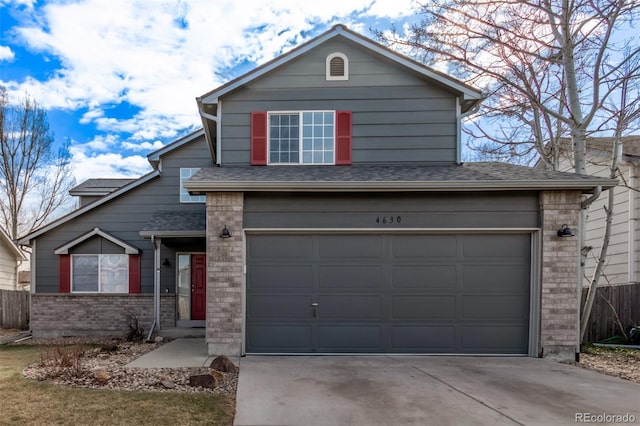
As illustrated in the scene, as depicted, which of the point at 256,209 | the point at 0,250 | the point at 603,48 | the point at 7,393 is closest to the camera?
the point at 7,393

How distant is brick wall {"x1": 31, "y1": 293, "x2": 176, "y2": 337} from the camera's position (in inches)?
427

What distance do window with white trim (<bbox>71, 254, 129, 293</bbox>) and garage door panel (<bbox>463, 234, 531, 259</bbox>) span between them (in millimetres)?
9267

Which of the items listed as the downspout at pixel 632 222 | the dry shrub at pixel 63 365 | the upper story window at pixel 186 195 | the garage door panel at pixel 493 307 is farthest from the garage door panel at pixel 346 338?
the downspout at pixel 632 222

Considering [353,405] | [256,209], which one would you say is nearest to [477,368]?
[353,405]

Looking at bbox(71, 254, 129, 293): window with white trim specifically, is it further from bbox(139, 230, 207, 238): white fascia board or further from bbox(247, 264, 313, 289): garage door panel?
bbox(247, 264, 313, 289): garage door panel

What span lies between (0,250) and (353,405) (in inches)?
671

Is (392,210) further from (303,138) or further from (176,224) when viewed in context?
(176,224)

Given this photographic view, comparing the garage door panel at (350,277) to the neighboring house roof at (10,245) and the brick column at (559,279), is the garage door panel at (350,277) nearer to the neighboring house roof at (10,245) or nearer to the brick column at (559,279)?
the brick column at (559,279)

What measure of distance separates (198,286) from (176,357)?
406cm

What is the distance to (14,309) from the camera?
1278 cm

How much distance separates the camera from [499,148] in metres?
12.4

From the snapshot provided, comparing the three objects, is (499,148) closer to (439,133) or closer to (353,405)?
(439,133)

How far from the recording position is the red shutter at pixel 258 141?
352 inches

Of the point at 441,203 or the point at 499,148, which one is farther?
the point at 499,148
